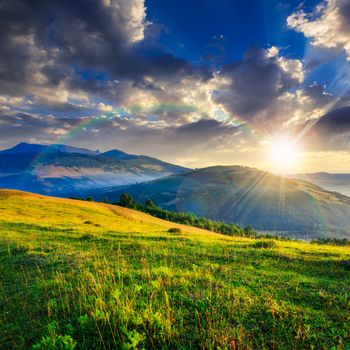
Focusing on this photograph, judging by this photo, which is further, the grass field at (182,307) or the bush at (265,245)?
the bush at (265,245)

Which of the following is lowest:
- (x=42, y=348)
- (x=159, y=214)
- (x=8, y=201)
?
(x=159, y=214)

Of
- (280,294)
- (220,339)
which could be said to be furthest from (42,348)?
(280,294)

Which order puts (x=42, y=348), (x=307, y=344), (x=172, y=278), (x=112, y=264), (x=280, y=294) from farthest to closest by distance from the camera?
1. (x=112, y=264)
2. (x=172, y=278)
3. (x=280, y=294)
4. (x=307, y=344)
5. (x=42, y=348)

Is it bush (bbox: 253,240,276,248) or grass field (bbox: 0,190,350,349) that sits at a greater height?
grass field (bbox: 0,190,350,349)

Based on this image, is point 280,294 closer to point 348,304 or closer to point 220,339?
point 348,304

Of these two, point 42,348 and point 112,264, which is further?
point 112,264

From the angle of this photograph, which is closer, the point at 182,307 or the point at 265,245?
the point at 182,307

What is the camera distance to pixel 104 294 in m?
6.59

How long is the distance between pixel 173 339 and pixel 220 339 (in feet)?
3.29

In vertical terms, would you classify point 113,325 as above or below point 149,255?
above

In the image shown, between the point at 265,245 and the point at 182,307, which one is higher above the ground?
the point at 182,307

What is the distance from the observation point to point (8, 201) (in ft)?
158

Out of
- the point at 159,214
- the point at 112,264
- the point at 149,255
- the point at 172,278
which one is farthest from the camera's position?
the point at 159,214

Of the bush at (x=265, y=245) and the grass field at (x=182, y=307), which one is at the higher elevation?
the grass field at (x=182, y=307)
